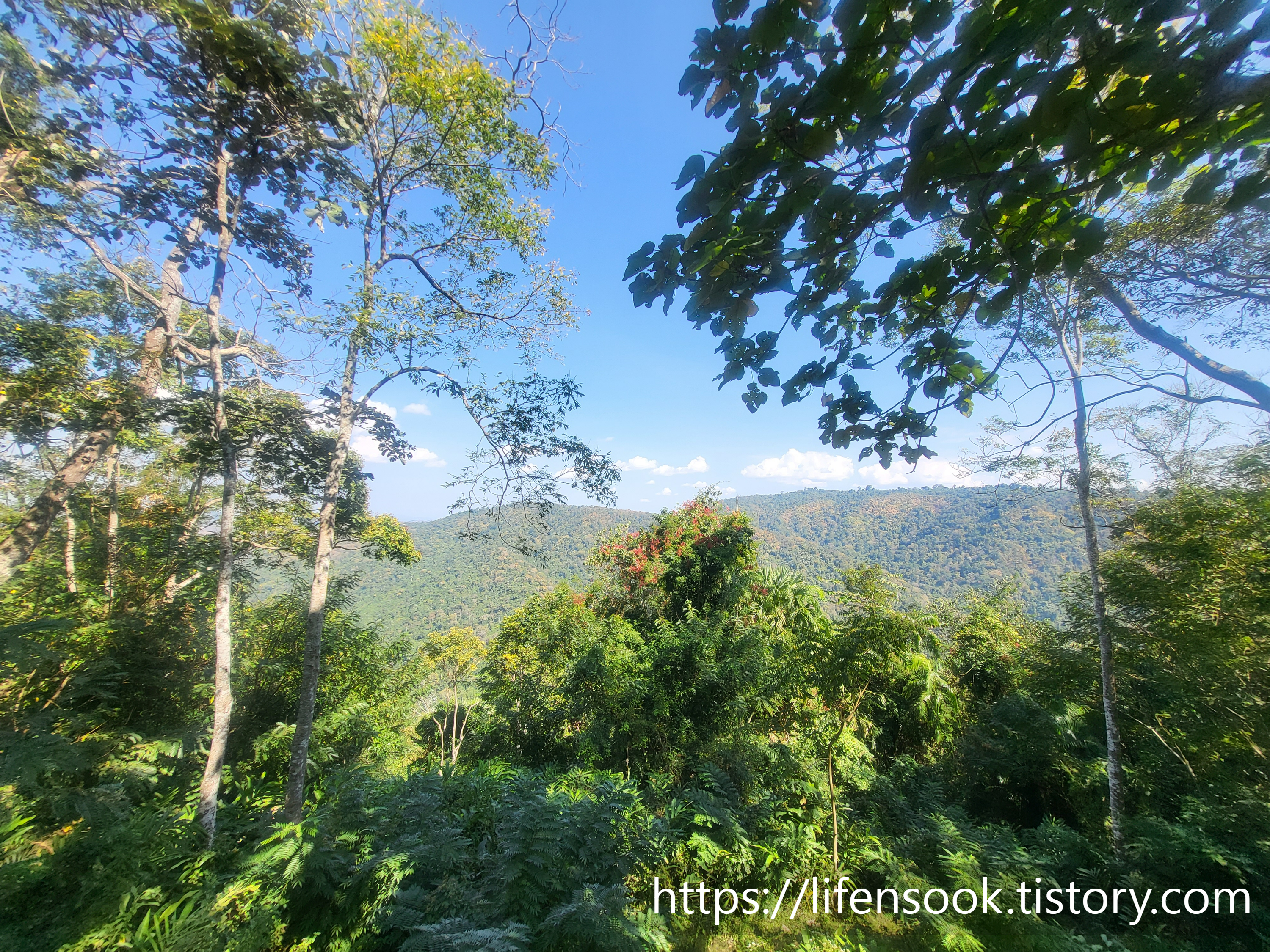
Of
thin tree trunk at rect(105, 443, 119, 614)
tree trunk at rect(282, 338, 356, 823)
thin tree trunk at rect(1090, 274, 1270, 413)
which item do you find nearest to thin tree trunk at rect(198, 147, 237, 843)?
tree trunk at rect(282, 338, 356, 823)

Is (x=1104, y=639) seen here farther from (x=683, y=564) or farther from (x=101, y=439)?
(x=101, y=439)

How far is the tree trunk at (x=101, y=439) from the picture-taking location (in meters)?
3.83

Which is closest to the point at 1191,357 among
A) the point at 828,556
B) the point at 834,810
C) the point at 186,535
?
the point at 834,810

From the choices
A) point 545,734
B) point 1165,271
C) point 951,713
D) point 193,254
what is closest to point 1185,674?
point 951,713

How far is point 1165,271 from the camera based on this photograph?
9.30 ft

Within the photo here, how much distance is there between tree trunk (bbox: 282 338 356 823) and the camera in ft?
15.2

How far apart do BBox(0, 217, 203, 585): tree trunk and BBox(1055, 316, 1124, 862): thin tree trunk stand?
1132 centimetres

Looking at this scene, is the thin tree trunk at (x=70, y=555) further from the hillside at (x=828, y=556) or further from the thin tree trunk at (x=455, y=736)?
the hillside at (x=828, y=556)

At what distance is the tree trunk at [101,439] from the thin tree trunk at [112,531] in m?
3.09

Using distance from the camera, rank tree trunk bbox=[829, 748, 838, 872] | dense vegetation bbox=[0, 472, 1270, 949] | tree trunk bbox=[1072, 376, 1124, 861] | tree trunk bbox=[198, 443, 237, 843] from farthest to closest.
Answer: tree trunk bbox=[1072, 376, 1124, 861] < tree trunk bbox=[198, 443, 237, 843] < tree trunk bbox=[829, 748, 838, 872] < dense vegetation bbox=[0, 472, 1270, 949]

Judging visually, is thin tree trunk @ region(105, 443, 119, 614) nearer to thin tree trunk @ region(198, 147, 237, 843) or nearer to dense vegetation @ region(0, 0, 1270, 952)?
dense vegetation @ region(0, 0, 1270, 952)

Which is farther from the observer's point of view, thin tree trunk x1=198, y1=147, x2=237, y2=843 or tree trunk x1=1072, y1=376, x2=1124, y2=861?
tree trunk x1=1072, y1=376, x2=1124, y2=861

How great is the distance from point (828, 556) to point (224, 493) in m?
A: 83.7

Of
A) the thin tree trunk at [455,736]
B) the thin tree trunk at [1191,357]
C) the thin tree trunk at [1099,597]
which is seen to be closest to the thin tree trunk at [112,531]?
the thin tree trunk at [455,736]
